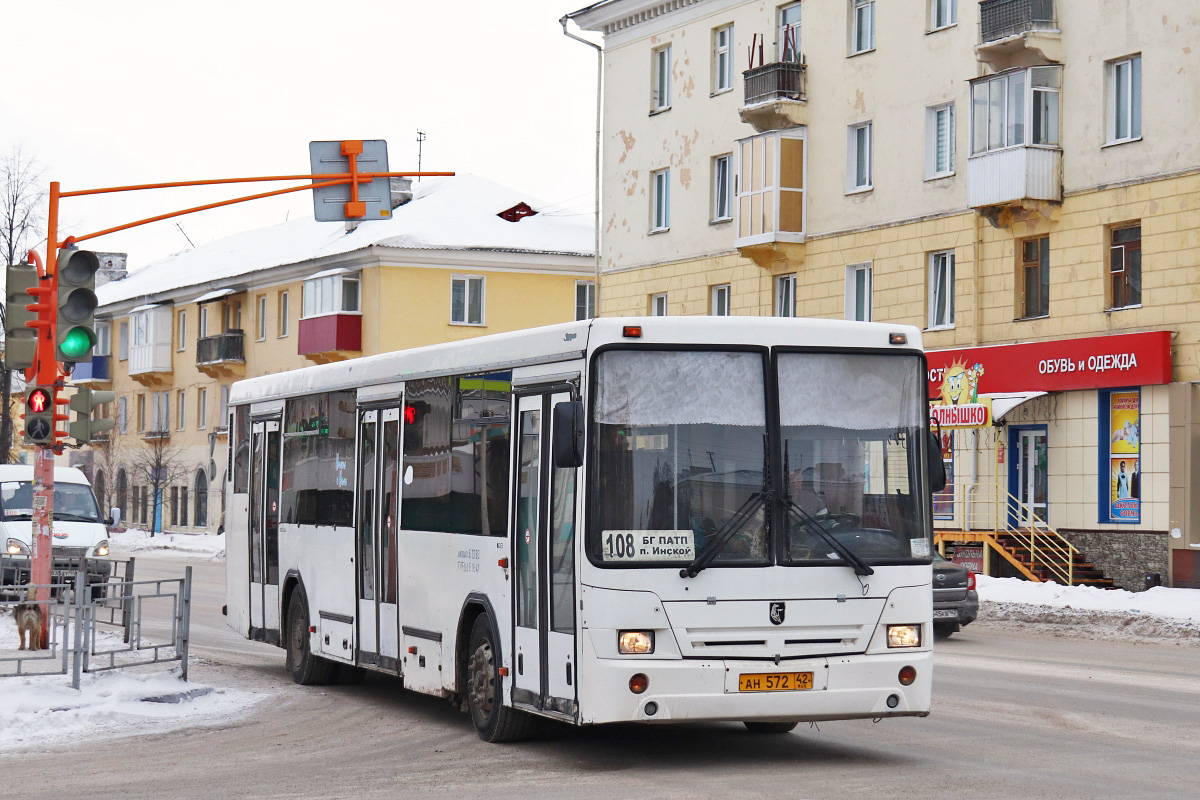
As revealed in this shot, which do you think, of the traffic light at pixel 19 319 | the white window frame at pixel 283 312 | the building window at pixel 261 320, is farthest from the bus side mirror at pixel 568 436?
the building window at pixel 261 320

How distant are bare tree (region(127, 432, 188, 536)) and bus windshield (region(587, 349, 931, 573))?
6018 centimetres

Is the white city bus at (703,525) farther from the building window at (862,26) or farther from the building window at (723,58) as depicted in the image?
the building window at (723,58)

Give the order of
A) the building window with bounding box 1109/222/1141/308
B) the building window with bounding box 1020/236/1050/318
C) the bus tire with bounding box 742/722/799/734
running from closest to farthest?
the bus tire with bounding box 742/722/799/734 < the building window with bounding box 1109/222/1141/308 < the building window with bounding box 1020/236/1050/318

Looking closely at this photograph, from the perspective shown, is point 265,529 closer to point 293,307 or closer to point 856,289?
point 856,289

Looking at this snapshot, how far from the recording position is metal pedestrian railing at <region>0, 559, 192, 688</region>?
1439 cm

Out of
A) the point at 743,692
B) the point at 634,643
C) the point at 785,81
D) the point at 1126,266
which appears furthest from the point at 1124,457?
the point at 634,643

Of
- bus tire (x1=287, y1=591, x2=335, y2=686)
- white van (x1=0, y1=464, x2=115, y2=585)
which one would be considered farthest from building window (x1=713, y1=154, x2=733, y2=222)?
bus tire (x1=287, y1=591, x2=335, y2=686)

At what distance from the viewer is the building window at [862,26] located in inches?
1489

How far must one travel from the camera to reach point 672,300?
4344 cm

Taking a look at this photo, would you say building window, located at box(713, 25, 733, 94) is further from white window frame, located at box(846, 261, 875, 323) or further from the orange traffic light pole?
the orange traffic light pole

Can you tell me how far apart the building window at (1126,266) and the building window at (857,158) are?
22.9ft

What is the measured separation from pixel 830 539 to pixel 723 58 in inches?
1275

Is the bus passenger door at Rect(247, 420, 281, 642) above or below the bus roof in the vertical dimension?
below

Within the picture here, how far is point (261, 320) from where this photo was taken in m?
68.5
